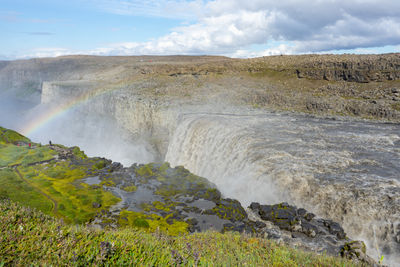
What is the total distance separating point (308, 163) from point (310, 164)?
0.63 feet

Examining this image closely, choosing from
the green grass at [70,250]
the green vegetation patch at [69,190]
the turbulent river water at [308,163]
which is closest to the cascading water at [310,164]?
the turbulent river water at [308,163]

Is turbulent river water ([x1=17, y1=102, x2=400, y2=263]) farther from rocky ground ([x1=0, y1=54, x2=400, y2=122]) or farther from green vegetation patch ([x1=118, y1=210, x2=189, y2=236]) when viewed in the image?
green vegetation patch ([x1=118, y1=210, x2=189, y2=236])

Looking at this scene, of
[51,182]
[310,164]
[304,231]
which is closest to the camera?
[304,231]

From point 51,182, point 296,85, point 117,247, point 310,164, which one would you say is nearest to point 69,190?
point 51,182

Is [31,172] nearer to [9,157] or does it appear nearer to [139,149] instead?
[9,157]

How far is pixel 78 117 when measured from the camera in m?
64.8

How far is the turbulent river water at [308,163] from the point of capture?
1417 centimetres

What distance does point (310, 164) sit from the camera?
19172 mm

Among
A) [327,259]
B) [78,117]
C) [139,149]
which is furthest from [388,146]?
[78,117]

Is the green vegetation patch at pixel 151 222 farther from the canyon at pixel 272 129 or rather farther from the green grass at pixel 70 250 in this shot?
the green grass at pixel 70 250

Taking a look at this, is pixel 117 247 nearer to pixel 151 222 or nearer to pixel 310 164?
pixel 151 222

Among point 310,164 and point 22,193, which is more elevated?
point 310,164

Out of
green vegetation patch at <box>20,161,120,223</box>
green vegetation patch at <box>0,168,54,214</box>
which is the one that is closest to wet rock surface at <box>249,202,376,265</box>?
green vegetation patch at <box>20,161,120,223</box>

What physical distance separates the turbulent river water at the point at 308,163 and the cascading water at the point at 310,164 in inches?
1.5
